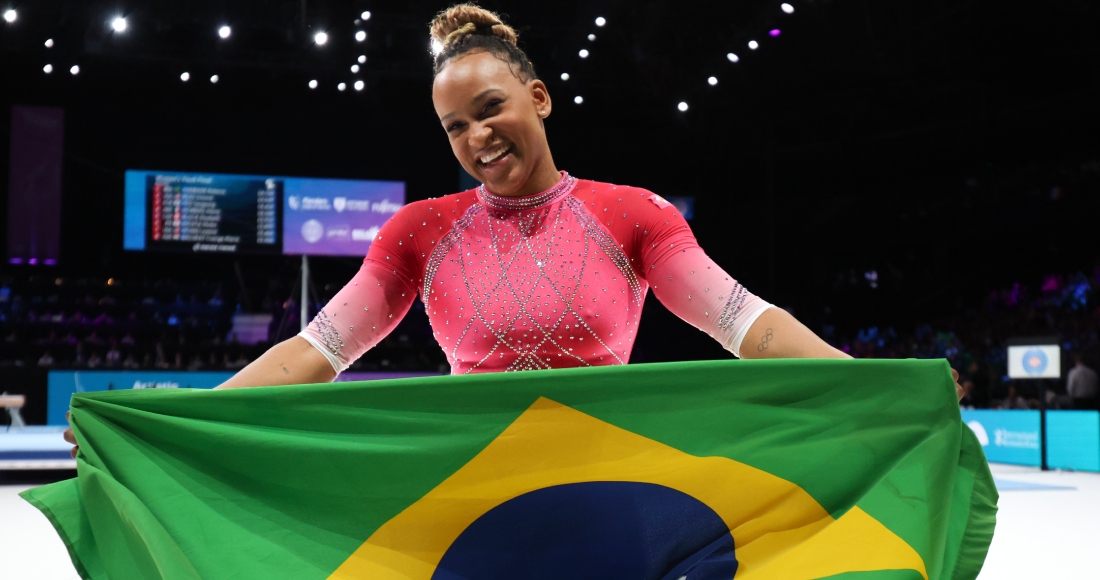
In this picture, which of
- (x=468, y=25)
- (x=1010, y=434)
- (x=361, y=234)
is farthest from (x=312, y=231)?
(x=468, y=25)

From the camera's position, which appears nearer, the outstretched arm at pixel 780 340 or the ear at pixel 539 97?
the outstretched arm at pixel 780 340

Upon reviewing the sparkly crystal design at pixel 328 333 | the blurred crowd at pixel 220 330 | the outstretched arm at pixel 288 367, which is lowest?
the blurred crowd at pixel 220 330

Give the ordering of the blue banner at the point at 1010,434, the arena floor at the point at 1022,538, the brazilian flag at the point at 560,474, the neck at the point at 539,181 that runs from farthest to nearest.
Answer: the blue banner at the point at 1010,434 < the arena floor at the point at 1022,538 < the neck at the point at 539,181 < the brazilian flag at the point at 560,474

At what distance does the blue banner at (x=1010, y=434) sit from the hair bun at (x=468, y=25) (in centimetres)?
837

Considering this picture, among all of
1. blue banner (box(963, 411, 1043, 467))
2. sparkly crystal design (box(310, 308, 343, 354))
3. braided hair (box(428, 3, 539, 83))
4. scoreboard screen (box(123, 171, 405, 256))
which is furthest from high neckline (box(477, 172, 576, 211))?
scoreboard screen (box(123, 171, 405, 256))

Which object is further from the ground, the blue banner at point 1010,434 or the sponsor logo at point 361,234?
the sponsor logo at point 361,234

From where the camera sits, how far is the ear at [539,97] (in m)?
1.75

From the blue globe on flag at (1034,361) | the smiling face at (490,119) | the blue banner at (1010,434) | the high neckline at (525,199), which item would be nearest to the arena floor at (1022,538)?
the blue globe on flag at (1034,361)

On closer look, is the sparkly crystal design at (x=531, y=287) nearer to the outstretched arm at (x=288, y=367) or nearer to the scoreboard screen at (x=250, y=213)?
the outstretched arm at (x=288, y=367)

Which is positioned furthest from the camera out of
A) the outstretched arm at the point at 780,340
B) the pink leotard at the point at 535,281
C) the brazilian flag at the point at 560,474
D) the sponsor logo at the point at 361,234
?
the sponsor logo at the point at 361,234

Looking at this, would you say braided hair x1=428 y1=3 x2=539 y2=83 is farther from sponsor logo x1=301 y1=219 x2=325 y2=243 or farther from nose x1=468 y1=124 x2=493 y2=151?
sponsor logo x1=301 y1=219 x2=325 y2=243

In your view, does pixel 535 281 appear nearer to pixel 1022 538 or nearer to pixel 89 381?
pixel 1022 538

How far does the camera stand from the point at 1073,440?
28.3 feet

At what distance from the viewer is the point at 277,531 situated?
1327 millimetres
